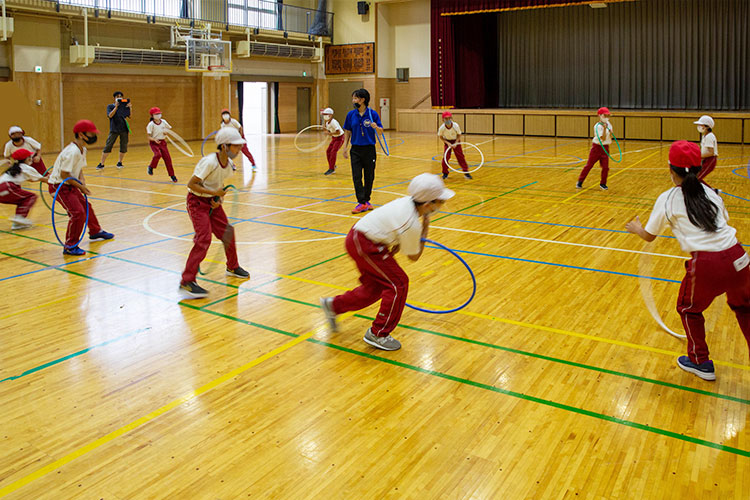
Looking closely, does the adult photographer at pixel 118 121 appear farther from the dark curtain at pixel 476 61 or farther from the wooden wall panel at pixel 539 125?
the dark curtain at pixel 476 61

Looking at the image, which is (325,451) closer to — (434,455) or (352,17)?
(434,455)

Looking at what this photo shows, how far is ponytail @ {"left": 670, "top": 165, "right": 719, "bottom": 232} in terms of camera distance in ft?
14.7

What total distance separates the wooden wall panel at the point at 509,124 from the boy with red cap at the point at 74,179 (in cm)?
2336

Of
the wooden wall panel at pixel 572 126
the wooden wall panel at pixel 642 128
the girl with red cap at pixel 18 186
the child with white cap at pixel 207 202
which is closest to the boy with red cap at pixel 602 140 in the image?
the child with white cap at pixel 207 202

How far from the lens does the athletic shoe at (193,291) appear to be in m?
6.75

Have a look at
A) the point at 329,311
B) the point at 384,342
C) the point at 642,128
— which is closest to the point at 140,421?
the point at 329,311

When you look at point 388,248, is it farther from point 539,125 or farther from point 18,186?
point 539,125

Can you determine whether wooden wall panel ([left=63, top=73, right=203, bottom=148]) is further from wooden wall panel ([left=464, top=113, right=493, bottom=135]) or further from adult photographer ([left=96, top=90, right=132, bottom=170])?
wooden wall panel ([left=464, top=113, right=493, bottom=135])

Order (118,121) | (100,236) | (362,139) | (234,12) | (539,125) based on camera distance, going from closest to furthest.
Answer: (100,236), (362,139), (118,121), (539,125), (234,12)

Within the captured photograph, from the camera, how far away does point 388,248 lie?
5.17 meters

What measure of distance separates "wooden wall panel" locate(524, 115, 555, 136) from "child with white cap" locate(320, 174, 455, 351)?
24533mm

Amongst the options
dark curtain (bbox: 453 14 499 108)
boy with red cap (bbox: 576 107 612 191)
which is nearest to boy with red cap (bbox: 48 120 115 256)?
boy with red cap (bbox: 576 107 612 191)

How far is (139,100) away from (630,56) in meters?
21.4

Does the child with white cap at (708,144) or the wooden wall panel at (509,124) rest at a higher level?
the wooden wall panel at (509,124)
